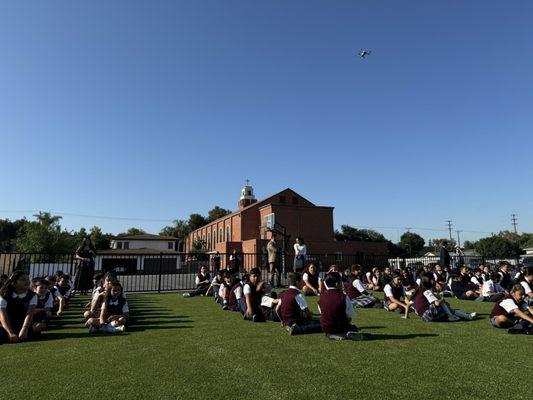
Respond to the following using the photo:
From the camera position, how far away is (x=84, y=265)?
45.7ft

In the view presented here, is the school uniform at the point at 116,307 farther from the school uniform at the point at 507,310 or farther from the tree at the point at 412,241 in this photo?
the tree at the point at 412,241

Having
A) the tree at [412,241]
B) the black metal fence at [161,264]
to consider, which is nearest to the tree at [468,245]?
the tree at [412,241]

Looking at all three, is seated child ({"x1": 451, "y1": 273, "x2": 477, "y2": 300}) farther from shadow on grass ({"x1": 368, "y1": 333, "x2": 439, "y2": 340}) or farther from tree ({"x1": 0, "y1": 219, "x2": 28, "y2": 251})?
tree ({"x1": 0, "y1": 219, "x2": 28, "y2": 251})

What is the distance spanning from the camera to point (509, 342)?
20.1 feet

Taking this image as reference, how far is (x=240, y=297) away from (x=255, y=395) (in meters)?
6.04

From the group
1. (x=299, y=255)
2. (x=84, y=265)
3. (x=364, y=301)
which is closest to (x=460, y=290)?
(x=364, y=301)

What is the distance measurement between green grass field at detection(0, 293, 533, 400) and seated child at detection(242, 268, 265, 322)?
32.8 inches

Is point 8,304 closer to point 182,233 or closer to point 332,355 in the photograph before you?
point 332,355

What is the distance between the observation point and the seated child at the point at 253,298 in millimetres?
8594

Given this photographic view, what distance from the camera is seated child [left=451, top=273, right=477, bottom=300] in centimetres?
1335

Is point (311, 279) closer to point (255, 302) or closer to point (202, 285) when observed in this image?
point (255, 302)

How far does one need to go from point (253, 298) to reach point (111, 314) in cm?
306

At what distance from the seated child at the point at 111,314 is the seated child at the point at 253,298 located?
264 centimetres

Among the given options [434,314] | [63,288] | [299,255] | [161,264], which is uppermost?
[299,255]
